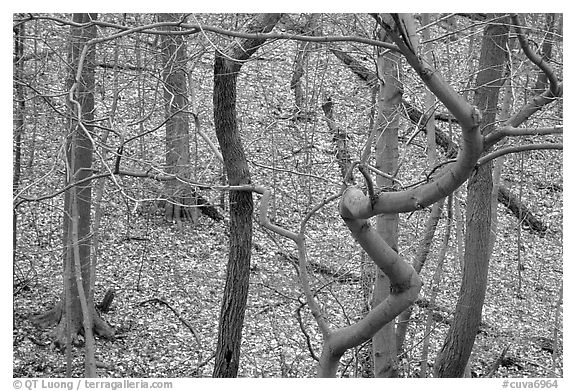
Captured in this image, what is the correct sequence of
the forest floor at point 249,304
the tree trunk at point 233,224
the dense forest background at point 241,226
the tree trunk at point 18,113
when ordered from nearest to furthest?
the tree trunk at point 233,224 < the dense forest background at point 241,226 < the tree trunk at point 18,113 < the forest floor at point 249,304

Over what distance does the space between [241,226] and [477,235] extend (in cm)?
240

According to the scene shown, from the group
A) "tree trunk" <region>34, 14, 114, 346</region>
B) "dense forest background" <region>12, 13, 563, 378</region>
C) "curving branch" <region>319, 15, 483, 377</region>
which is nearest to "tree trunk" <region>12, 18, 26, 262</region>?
"dense forest background" <region>12, 13, 563, 378</region>

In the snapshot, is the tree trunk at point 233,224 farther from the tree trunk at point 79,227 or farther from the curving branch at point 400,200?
the tree trunk at point 79,227

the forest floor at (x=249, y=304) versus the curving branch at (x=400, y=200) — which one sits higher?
the curving branch at (x=400, y=200)

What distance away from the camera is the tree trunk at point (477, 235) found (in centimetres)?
648

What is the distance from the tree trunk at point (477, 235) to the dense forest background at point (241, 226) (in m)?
0.04

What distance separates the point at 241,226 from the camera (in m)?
5.77

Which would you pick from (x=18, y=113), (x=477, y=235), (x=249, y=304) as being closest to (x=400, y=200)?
(x=477, y=235)

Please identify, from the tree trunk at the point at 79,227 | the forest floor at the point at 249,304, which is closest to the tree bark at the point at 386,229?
the forest floor at the point at 249,304

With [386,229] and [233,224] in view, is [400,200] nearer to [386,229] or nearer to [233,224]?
[233,224]

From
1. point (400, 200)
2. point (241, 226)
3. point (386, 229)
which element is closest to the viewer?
point (400, 200)

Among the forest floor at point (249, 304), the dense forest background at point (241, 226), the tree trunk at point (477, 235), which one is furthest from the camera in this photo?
the forest floor at point (249, 304)

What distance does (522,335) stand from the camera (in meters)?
9.17

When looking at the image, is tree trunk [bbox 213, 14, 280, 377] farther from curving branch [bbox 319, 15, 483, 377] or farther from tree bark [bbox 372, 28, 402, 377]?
tree bark [bbox 372, 28, 402, 377]
